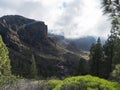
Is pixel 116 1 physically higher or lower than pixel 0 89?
higher

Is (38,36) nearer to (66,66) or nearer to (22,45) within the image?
(22,45)

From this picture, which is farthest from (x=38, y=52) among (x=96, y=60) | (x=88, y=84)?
(x=88, y=84)

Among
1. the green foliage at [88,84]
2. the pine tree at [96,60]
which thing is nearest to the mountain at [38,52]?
the pine tree at [96,60]

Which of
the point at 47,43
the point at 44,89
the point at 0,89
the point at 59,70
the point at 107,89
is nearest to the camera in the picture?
the point at 107,89

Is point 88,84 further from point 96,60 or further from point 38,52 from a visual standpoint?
point 38,52

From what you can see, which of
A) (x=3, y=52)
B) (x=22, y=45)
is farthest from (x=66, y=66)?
(x=3, y=52)

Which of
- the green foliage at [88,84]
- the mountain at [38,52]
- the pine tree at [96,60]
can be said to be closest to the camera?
the green foliage at [88,84]

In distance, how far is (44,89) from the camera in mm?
31844

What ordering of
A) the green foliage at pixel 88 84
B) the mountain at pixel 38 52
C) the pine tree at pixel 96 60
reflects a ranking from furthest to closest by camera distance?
1. the mountain at pixel 38 52
2. the pine tree at pixel 96 60
3. the green foliage at pixel 88 84

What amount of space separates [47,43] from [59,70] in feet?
133

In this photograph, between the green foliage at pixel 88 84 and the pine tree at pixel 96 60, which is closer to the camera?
the green foliage at pixel 88 84

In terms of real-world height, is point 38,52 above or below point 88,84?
above

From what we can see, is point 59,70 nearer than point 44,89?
No

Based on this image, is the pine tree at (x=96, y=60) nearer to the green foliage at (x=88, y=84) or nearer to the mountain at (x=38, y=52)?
the mountain at (x=38, y=52)
